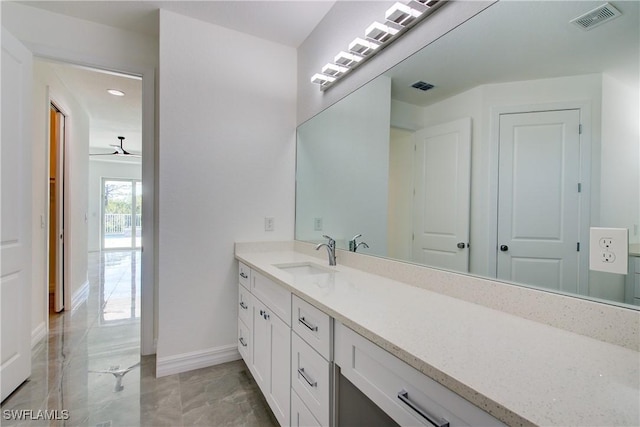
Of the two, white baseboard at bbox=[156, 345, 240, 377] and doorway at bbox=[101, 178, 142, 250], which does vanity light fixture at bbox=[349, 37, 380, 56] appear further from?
doorway at bbox=[101, 178, 142, 250]

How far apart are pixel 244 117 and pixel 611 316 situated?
2315 millimetres

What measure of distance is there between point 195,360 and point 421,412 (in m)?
1.96

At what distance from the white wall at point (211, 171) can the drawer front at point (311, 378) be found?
1181mm

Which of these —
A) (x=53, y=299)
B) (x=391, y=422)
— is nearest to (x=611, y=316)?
(x=391, y=422)

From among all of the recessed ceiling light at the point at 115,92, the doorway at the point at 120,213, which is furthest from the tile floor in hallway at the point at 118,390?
the doorway at the point at 120,213

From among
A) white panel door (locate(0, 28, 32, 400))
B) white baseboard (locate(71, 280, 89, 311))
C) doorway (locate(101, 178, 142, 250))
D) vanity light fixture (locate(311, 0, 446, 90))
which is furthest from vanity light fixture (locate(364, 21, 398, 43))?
doorway (locate(101, 178, 142, 250))

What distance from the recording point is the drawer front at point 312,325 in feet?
3.36

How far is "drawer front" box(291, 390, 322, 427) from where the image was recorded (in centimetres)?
111

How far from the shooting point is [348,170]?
79.4 inches

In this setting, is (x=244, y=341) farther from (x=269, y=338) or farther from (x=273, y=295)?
(x=273, y=295)

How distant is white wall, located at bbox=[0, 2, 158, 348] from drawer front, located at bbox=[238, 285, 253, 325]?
77cm

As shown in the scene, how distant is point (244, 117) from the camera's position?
7.54 ft

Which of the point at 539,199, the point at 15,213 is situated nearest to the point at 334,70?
the point at 539,199

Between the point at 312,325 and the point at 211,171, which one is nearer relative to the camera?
the point at 312,325
